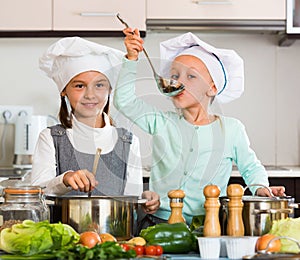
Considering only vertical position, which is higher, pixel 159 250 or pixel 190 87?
pixel 190 87

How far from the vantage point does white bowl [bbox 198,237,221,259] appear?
147 centimetres

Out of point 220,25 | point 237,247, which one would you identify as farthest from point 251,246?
point 220,25

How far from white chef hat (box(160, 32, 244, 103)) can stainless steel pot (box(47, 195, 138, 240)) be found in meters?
0.65

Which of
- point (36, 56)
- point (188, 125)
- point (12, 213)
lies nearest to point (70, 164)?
point (188, 125)

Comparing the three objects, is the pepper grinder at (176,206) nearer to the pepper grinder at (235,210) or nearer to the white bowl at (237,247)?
the pepper grinder at (235,210)

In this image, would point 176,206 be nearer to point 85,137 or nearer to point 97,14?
point 85,137

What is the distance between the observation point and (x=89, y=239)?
4.81 feet

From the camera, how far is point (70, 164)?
2172 millimetres

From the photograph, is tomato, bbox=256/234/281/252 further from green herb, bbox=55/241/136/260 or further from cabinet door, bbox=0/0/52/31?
cabinet door, bbox=0/0/52/31

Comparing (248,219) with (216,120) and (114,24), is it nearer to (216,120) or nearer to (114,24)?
(216,120)

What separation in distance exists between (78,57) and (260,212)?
35.0 inches

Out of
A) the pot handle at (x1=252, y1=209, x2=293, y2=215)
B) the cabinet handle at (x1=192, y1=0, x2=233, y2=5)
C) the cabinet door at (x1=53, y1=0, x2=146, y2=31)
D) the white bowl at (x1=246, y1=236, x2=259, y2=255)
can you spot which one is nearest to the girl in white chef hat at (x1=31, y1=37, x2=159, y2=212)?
the pot handle at (x1=252, y1=209, x2=293, y2=215)

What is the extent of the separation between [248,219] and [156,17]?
1877mm

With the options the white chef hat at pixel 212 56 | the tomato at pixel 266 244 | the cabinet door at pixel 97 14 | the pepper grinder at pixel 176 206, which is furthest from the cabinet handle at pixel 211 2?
the tomato at pixel 266 244
